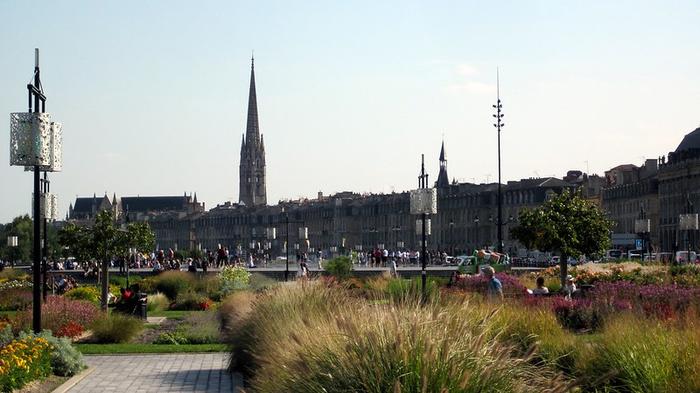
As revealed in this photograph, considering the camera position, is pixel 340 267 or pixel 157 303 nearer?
pixel 157 303

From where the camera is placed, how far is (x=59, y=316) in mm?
25453

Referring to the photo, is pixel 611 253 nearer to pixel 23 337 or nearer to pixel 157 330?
pixel 157 330

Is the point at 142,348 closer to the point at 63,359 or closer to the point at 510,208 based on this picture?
the point at 63,359

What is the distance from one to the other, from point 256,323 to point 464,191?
143 meters

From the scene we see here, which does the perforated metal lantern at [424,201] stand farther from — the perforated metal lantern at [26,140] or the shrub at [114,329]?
the perforated metal lantern at [26,140]

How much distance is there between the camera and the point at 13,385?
595 inches

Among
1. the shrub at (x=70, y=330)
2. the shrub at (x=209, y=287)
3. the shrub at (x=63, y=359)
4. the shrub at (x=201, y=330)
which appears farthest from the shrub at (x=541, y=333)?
the shrub at (x=209, y=287)

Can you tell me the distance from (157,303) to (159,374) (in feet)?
73.7

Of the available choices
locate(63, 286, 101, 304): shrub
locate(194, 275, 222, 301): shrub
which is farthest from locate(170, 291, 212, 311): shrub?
locate(63, 286, 101, 304): shrub

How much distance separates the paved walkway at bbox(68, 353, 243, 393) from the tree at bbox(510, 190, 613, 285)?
60.4 feet

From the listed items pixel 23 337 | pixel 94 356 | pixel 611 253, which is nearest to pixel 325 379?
pixel 23 337

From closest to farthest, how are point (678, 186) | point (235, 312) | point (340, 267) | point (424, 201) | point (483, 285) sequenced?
point (235, 312), point (424, 201), point (483, 285), point (340, 267), point (678, 186)

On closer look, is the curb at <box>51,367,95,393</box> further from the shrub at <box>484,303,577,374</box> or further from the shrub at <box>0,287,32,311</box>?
the shrub at <box>0,287,32,311</box>

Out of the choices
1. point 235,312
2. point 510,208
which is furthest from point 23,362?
point 510,208
